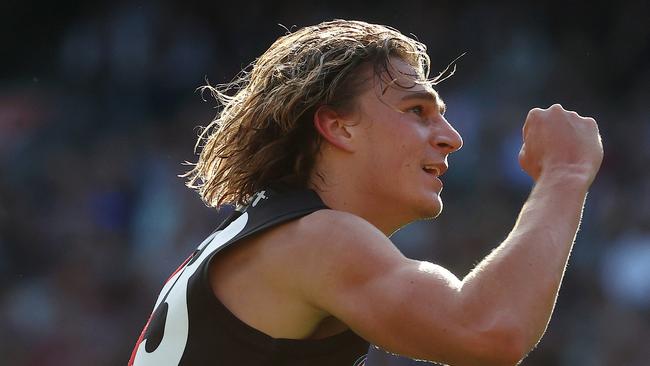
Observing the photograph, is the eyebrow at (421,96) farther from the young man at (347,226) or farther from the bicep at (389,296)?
the bicep at (389,296)

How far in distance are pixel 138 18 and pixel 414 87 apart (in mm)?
8473

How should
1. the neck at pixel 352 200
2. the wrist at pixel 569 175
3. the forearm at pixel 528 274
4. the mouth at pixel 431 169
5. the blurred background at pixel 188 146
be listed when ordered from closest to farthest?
the forearm at pixel 528 274 < the wrist at pixel 569 175 < the neck at pixel 352 200 < the mouth at pixel 431 169 < the blurred background at pixel 188 146

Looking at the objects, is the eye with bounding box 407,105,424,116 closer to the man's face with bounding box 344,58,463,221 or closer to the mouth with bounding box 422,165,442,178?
the man's face with bounding box 344,58,463,221

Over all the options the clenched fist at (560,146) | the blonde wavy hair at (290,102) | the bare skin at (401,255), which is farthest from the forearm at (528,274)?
the blonde wavy hair at (290,102)

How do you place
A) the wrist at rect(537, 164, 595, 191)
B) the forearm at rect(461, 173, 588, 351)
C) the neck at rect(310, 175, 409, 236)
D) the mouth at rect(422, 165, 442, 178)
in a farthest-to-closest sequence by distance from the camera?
the mouth at rect(422, 165, 442, 178), the neck at rect(310, 175, 409, 236), the wrist at rect(537, 164, 595, 191), the forearm at rect(461, 173, 588, 351)

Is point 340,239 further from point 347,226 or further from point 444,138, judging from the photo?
point 444,138

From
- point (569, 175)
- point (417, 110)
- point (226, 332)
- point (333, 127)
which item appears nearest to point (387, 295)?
point (226, 332)

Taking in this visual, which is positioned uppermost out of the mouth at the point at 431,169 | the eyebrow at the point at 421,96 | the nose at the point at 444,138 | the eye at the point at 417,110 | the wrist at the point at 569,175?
the eyebrow at the point at 421,96

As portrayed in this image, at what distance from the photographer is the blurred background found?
29.6ft

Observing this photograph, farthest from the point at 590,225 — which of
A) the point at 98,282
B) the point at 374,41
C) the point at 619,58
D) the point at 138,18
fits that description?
the point at 374,41

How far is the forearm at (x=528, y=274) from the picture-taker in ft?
9.03

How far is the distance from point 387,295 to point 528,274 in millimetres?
350

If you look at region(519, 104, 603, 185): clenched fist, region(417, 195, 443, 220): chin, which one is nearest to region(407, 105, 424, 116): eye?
region(417, 195, 443, 220): chin

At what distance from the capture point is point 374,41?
3.56 metres
